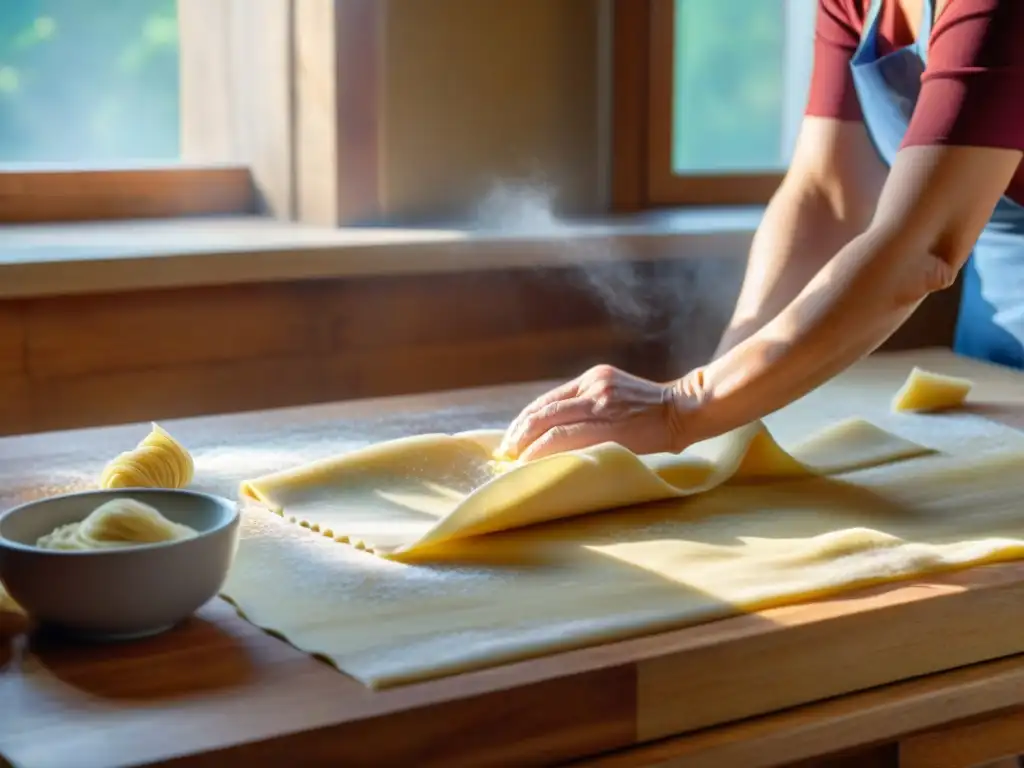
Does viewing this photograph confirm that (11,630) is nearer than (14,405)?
Yes

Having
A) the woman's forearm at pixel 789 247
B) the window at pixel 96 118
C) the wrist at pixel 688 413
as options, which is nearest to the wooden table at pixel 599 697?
the wrist at pixel 688 413

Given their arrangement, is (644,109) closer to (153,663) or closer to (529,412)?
(529,412)

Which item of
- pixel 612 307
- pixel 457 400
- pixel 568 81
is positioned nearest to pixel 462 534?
pixel 457 400

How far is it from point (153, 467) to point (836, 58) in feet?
3.07

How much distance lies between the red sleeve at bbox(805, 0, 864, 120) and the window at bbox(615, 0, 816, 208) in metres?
0.94

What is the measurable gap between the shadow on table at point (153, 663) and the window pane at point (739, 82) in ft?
6.46

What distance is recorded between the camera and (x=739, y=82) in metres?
2.86

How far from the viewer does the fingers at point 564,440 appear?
1179mm

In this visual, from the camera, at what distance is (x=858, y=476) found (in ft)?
3.99

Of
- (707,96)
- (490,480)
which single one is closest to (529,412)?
(490,480)

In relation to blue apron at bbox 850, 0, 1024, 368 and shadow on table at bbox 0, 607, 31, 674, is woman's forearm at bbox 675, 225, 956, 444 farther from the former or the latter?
shadow on table at bbox 0, 607, 31, 674

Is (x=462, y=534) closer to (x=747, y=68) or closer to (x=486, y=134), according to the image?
(x=486, y=134)

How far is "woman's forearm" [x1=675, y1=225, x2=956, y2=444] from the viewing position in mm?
1206

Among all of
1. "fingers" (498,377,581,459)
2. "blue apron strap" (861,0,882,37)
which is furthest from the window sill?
"fingers" (498,377,581,459)
